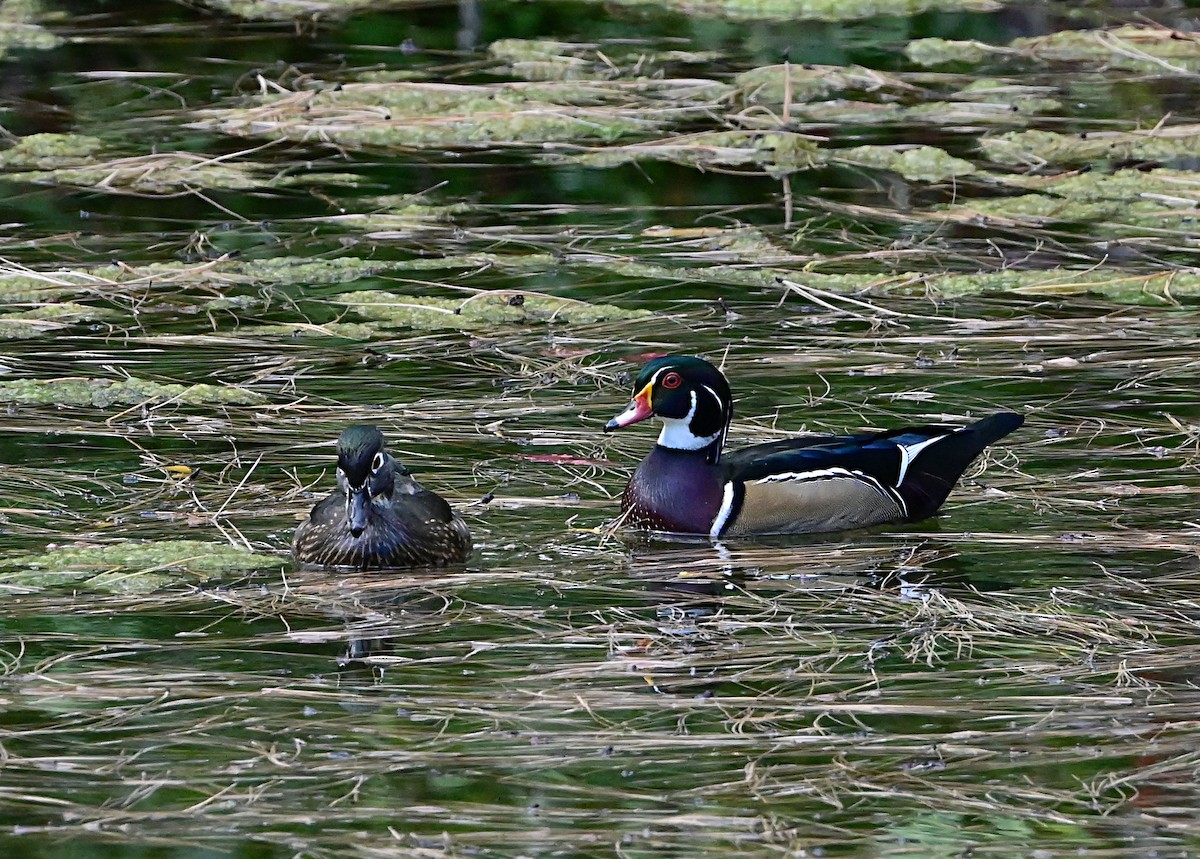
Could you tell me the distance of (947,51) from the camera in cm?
1477

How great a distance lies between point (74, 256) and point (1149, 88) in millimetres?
6902

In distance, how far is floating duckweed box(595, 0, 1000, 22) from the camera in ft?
52.9

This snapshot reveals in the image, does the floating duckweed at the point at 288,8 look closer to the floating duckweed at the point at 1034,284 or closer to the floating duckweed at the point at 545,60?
the floating duckweed at the point at 545,60

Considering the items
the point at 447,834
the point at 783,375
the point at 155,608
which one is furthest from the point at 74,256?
the point at 447,834

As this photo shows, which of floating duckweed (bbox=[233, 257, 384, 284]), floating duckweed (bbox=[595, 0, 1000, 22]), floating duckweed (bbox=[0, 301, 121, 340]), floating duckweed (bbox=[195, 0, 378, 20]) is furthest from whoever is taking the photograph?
floating duckweed (bbox=[595, 0, 1000, 22])

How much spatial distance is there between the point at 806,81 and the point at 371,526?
7.58m

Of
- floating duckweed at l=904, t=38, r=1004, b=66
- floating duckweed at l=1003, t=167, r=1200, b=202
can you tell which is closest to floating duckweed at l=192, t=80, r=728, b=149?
floating duckweed at l=904, t=38, r=1004, b=66

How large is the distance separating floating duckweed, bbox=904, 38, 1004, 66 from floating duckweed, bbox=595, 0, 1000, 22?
133 cm

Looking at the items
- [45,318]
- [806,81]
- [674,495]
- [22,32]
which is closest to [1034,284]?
[674,495]

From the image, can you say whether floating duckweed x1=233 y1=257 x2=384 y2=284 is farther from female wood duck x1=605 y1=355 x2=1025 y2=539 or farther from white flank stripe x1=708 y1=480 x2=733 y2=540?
white flank stripe x1=708 y1=480 x2=733 y2=540

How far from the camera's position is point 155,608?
6105 mm

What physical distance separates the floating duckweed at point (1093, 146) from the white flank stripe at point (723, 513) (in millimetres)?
5272

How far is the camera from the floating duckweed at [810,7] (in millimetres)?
16125

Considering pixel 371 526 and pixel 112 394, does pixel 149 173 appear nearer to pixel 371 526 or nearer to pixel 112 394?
pixel 112 394
